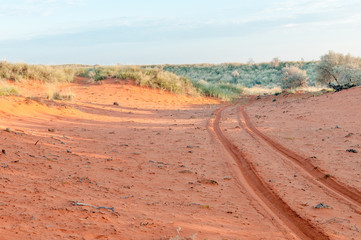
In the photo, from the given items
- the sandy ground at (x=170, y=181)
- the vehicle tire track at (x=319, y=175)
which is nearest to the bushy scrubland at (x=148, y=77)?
the sandy ground at (x=170, y=181)

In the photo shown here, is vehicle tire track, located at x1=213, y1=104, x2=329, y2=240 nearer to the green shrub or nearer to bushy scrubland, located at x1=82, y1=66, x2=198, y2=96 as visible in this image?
the green shrub

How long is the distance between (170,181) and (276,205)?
1.86 meters

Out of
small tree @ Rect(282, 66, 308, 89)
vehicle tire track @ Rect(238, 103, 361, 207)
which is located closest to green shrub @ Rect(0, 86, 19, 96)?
vehicle tire track @ Rect(238, 103, 361, 207)

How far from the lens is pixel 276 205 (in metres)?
4.80

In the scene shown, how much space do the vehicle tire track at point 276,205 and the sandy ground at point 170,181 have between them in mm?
16

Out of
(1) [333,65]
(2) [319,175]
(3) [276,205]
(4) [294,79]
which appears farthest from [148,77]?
(3) [276,205]

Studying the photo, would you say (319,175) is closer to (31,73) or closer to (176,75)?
Result: (31,73)

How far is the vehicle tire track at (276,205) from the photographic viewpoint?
3930 mm

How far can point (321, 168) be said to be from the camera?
650 centimetres

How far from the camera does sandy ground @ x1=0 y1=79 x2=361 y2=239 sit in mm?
3676

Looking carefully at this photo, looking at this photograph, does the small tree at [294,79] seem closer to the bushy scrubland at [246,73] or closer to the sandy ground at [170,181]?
the bushy scrubland at [246,73]

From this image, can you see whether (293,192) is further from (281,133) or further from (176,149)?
(281,133)

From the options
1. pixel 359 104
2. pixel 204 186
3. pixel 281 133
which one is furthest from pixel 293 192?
pixel 359 104

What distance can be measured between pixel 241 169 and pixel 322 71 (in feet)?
82.7
